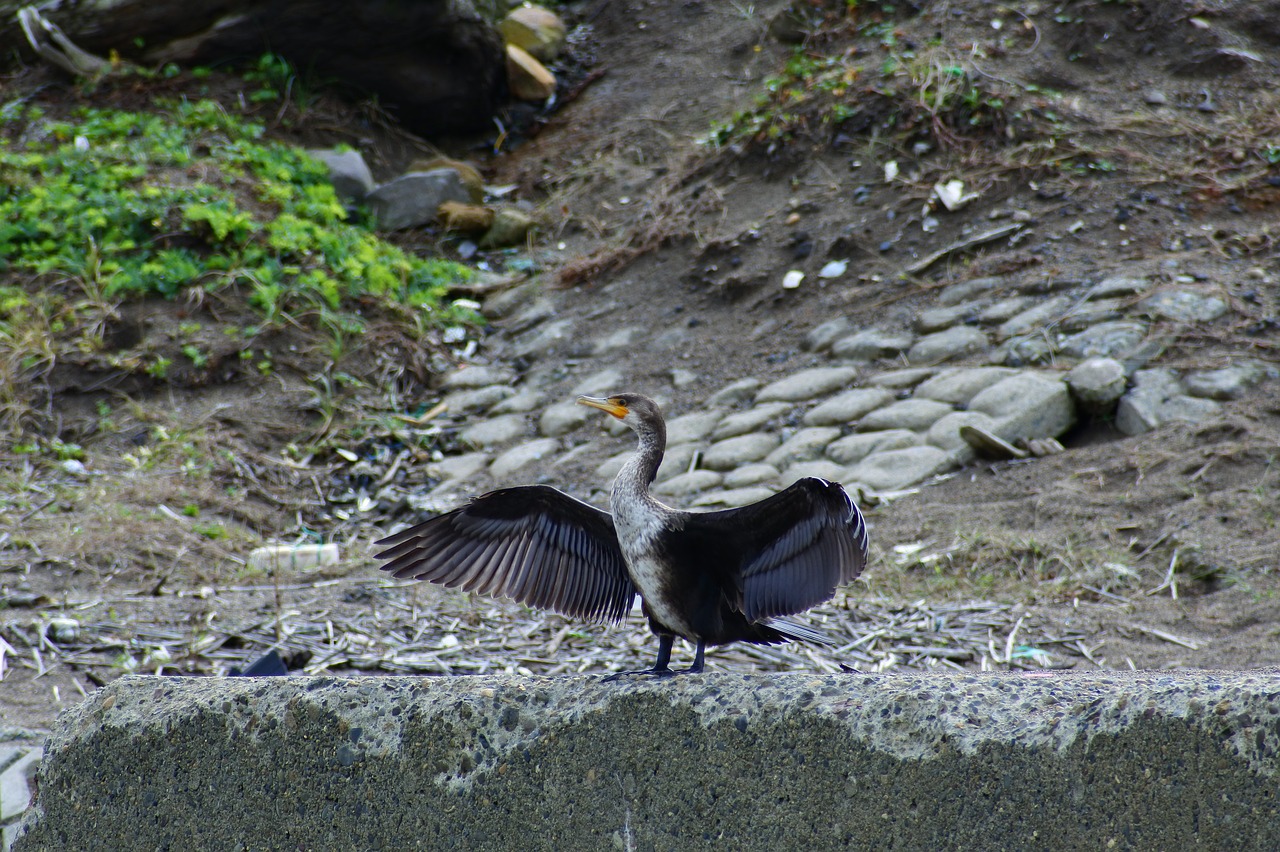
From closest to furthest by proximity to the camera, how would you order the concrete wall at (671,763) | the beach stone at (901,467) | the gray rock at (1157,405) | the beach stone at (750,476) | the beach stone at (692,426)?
the concrete wall at (671,763)
the gray rock at (1157,405)
the beach stone at (901,467)
the beach stone at (750,476)
the beach stone at (692,426)

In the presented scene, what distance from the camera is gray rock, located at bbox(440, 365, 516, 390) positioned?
25.3 feet

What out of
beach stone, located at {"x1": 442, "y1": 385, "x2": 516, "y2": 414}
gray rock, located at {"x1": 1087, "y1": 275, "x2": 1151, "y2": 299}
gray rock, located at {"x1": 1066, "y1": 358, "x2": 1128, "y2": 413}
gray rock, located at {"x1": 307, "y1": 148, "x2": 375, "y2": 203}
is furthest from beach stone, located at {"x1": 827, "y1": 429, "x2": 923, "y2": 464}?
gray rock, located at {"x1": 307, "y1": 148, "x2": 375, "y2": 203}

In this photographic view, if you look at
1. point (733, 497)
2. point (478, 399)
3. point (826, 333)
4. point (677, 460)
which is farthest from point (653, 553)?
point (478, 399)

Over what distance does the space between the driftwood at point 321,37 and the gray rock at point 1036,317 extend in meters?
6.36

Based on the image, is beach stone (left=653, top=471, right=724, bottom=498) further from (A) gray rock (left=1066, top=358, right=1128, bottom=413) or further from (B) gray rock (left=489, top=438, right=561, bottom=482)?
(A) gray rock (left=1066, top=358, right=1128, bottom=413)

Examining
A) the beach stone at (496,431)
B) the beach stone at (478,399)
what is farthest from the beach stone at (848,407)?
the beach stone at (478,399)

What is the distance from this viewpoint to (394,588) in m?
4.94

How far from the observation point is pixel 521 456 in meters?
6.68

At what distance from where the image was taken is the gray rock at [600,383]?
7074mm

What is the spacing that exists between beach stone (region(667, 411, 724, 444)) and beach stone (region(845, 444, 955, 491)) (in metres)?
0.99

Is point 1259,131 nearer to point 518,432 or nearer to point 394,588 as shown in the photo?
point 518,432

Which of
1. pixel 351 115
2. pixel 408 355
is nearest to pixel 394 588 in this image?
pixel 408 355

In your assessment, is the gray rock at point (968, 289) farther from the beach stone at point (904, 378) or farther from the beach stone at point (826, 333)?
the beach stone at point (904, 378)

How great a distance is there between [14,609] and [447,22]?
7.35 m
